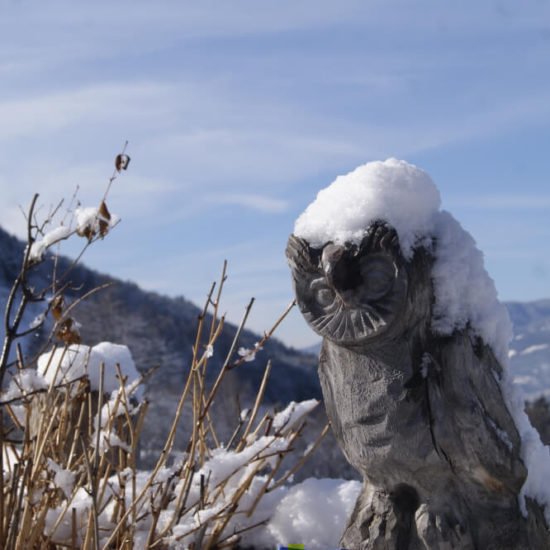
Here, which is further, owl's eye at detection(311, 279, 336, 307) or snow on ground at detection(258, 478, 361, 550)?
snow on ground at detection(258, 478, 361, 550)

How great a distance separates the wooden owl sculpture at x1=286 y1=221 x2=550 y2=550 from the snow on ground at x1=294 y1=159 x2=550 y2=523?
0.10 ft

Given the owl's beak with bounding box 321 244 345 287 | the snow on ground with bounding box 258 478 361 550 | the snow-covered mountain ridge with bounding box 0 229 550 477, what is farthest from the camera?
the snow-covered mountain ridge with bounding box 0 229 550 477

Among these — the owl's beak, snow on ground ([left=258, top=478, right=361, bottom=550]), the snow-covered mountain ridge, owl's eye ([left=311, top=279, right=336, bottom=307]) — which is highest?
the snow-covered mountain ridge

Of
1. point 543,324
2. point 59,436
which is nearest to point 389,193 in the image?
point 59,436

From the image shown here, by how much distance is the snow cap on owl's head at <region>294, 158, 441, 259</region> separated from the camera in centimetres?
218

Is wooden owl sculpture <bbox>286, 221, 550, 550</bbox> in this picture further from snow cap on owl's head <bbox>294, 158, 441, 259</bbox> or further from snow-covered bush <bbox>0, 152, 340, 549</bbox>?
snow-covered bush <bbox>0, 152, 340, 549</bbox>

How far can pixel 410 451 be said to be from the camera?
86.3 inches

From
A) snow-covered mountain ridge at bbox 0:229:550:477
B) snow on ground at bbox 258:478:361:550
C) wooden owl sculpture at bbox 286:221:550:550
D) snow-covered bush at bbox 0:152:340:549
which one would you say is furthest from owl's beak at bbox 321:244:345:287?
snow-covered mountain ridge at bbox 0:229:550:477

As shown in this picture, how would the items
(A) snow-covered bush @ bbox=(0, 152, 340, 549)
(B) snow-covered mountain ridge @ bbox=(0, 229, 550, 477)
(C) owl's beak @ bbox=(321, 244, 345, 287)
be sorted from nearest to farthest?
(C) owl's beak @ bbox=(321, 244, 345, 287), (A) snow-covered bush @ bbox=(0, 152, 340, 549), (B) snow-covered mountain ridge @ bbox=(0, 229, 550, 477)

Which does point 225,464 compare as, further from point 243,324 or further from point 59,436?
point 59,436

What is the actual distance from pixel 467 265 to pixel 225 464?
908 mm

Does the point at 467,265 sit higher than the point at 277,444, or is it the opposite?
the point at 467,265

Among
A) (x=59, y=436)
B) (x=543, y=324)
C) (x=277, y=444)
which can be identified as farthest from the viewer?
(x=543, y=324)

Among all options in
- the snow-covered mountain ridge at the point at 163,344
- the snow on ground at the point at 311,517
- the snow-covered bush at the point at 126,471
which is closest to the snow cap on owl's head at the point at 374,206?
the snow-covered bush at the point at 126,471
